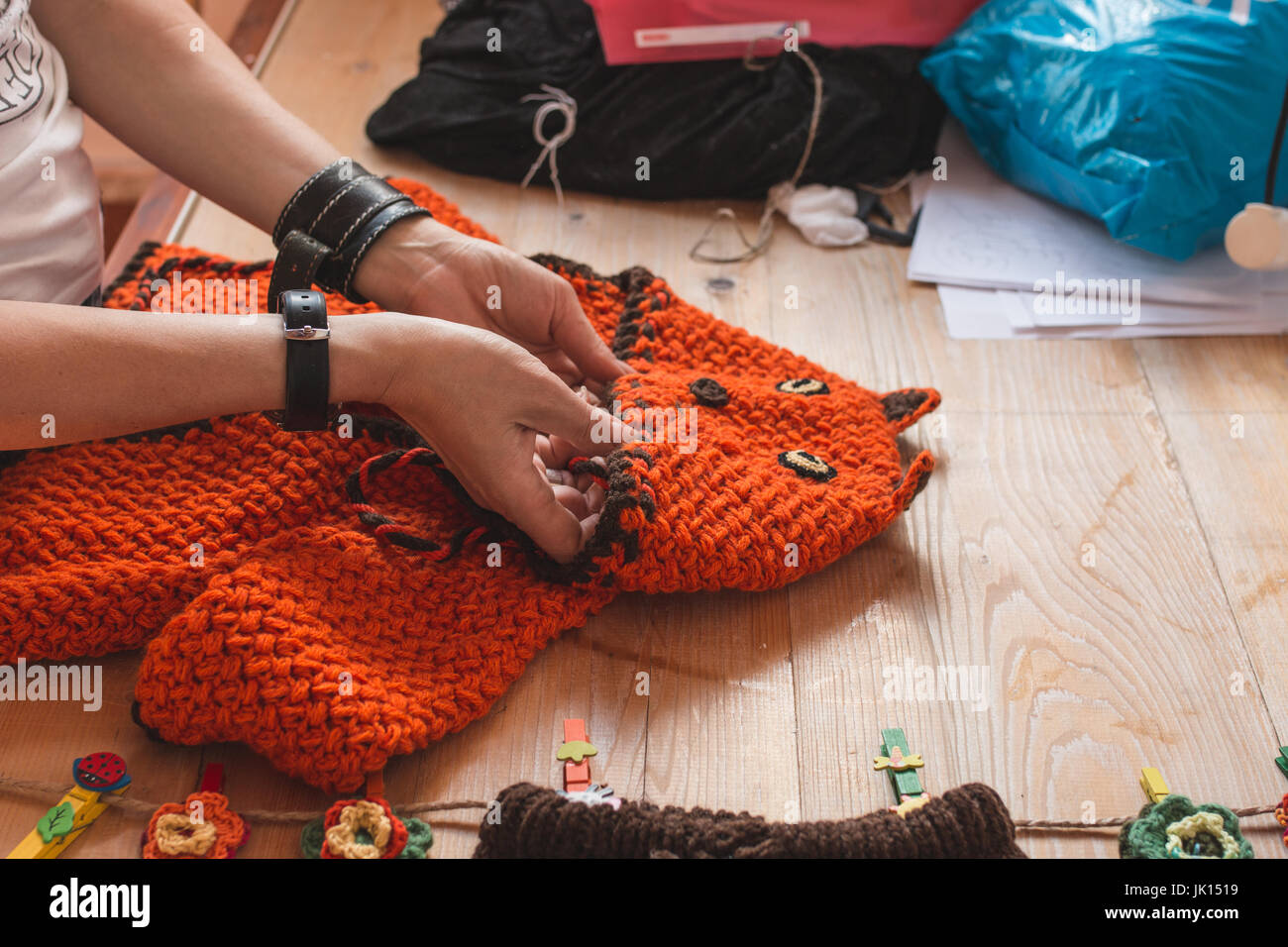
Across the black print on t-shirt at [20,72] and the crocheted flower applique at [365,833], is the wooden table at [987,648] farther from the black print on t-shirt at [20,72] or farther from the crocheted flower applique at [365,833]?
the black print on t-shirt at [20,72]

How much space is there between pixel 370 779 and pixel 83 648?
258 millimetres

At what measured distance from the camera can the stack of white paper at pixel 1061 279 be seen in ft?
4.20

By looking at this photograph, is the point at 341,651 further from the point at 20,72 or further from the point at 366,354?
the point at 20,72

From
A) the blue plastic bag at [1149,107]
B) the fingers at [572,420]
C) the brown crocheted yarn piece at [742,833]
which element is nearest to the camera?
the brown crocheted yarn piece at [742,833]

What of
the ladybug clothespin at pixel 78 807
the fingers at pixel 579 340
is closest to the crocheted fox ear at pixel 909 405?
the fingers at pixel 579 340

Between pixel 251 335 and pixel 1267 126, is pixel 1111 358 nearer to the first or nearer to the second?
pixel 1267 126

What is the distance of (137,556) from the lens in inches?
34.7

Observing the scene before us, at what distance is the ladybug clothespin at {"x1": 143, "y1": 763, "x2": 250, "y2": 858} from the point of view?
765mm

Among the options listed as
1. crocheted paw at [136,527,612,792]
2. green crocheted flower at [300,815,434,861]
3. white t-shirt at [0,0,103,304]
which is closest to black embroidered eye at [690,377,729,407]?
crocheted paw at [136,527,612,792]

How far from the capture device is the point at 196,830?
0.78 m

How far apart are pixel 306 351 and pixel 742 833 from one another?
464 millimetres

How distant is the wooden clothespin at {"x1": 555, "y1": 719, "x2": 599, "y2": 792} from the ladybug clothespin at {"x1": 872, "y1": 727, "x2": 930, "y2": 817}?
216 mm

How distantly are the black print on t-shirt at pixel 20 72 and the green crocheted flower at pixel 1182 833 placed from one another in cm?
101
